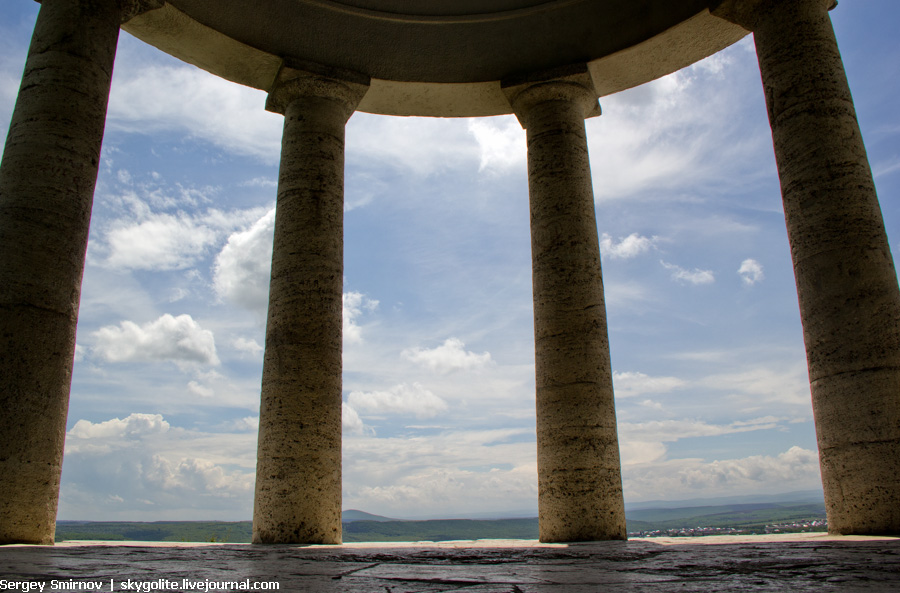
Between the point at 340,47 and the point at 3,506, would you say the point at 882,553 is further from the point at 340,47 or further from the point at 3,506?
the point at 340,47

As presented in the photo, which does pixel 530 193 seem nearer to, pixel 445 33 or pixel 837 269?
pixel 445 33

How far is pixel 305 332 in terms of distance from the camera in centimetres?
2419

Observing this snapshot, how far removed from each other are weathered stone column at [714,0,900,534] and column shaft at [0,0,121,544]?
22980 millimetres

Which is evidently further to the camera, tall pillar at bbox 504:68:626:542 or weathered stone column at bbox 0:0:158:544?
tall pillar at bbox 504:68:626:542

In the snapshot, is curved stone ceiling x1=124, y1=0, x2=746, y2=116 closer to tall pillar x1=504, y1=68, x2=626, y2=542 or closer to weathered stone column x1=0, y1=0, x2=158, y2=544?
tall pillar x1=504, y1=68, x2=626, y2=542

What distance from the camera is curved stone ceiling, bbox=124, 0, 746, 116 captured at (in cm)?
2844

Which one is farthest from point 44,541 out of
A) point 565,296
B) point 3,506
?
Answer: point 565,296

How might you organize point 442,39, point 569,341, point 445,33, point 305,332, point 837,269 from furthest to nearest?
point 442,39 → point 445,33 → point 569,341 → point 305,332 → point 837,269

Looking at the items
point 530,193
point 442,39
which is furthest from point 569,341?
point 442,39

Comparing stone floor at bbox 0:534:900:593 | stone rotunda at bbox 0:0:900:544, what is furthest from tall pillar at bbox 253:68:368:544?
stone floor at bbox 0:534:900:593

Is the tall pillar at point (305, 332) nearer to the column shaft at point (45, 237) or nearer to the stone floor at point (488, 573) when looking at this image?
the column shaft at point (45, 237)

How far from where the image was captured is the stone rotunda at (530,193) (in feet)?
61.0

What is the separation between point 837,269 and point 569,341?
30.1ft

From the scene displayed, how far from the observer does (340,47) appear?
31.1 m
